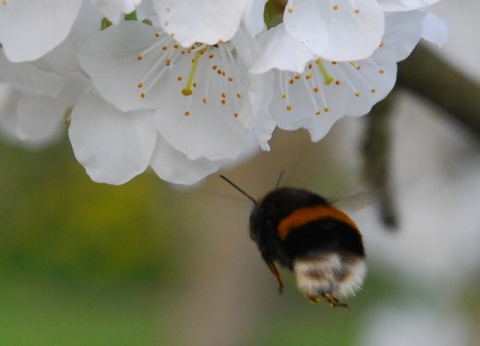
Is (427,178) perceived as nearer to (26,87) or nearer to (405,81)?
(405,81)

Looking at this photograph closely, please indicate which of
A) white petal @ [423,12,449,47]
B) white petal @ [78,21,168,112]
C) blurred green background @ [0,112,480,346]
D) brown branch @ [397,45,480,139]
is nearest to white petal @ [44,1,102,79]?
white petal @ [78,21,168,112]

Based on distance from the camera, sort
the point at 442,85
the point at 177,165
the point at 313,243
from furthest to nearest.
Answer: the point at 442,85 → the point at 313,243 → the point at 177,165

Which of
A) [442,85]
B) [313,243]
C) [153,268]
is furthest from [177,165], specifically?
[153,268]

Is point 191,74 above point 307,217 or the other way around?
above

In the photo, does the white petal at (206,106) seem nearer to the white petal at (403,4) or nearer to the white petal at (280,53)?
the white petal at (280,53)

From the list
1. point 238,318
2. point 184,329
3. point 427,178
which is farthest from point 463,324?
point 184,329

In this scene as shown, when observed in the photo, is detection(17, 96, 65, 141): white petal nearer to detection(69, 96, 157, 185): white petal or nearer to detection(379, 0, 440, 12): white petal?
detection(69, 96, 157, 185): white petal

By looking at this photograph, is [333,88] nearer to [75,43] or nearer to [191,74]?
[191,74]
